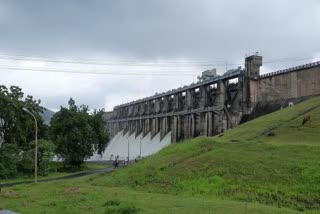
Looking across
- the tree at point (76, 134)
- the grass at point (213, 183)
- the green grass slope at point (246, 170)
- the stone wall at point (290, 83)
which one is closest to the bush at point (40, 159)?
the tree at point (76, 134)

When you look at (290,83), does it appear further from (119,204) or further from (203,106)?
(119,204)

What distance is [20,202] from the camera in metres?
27.0

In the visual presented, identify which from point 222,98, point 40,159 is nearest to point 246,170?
point 40,159

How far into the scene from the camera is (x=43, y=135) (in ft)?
237

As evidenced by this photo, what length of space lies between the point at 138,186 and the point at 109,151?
102 m

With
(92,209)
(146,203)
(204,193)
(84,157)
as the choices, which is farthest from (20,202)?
(84,157)

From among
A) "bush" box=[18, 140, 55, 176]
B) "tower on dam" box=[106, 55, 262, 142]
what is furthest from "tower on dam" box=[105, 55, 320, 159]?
"bush" box=[18, 140, 55, 176]

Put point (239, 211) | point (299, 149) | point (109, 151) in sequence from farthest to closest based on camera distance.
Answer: point (109, 151) < point (299, 149) < point (239, 211)

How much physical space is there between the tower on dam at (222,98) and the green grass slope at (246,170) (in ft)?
87.4

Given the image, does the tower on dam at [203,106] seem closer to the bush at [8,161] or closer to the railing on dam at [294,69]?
the railing on dam at [294,69]

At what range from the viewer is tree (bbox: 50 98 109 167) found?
70.8 m

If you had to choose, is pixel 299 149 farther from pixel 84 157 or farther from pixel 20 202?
pixel 84 157

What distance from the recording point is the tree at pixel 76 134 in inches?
2785

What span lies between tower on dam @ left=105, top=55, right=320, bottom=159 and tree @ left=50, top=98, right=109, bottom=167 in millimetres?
18647
